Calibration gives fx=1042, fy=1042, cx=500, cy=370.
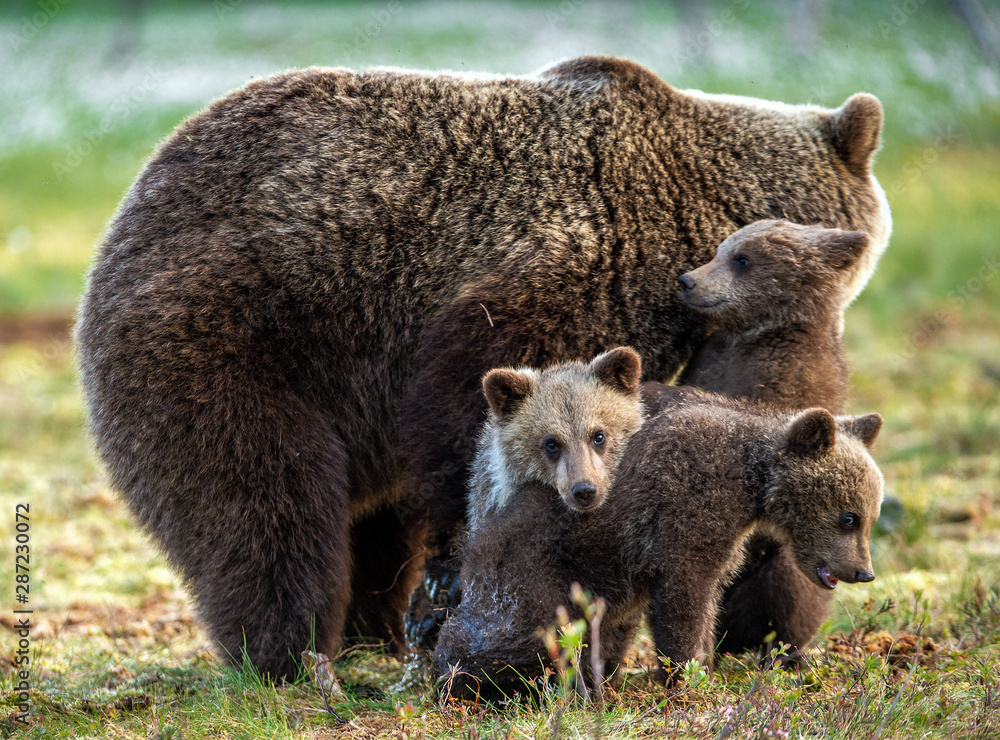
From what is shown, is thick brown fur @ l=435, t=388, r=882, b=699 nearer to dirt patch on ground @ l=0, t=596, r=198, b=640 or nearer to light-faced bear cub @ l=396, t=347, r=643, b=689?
light-faced bear cub @ l=396, t=347, r=643, b=689

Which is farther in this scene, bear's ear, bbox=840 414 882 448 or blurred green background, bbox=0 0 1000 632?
blurred green background, bbox=0 0 1000 632

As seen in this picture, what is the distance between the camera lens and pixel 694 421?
4227mm

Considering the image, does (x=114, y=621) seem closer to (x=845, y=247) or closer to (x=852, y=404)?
(x=845, y=247)

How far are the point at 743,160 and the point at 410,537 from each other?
109 inches

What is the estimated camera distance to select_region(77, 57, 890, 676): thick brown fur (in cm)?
483

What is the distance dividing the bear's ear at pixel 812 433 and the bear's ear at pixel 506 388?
1.07 m

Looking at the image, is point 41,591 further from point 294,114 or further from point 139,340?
point 294,114

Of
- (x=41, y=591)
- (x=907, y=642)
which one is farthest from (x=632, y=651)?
(x=41, y=591)

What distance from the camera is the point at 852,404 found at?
1116cm

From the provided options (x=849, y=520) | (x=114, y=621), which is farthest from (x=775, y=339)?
(x=114, y=621)

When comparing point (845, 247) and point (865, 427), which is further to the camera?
point (845, 247)

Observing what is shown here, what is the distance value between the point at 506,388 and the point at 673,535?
2.96 feet

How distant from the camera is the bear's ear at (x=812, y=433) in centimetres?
406

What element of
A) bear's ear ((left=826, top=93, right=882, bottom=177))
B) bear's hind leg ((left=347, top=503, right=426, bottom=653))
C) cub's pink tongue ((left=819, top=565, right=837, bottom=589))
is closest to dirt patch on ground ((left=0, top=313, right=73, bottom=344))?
bear's hind leg ((left=347, top=503, right=426, bottom=653))
